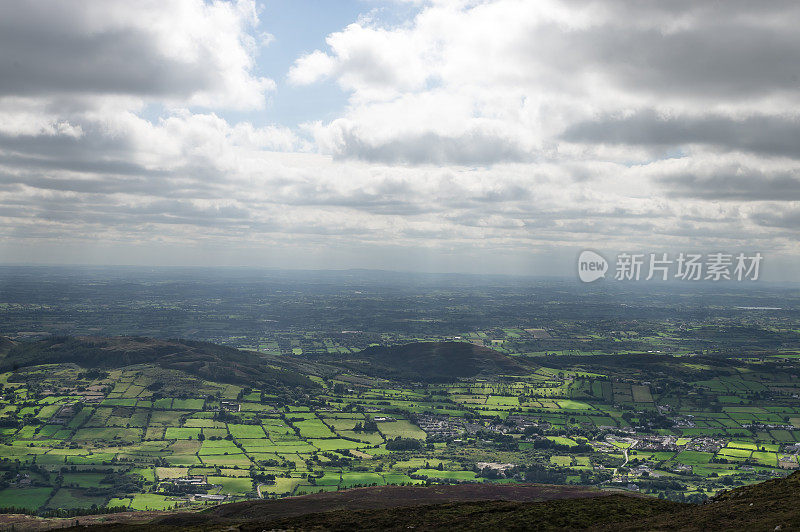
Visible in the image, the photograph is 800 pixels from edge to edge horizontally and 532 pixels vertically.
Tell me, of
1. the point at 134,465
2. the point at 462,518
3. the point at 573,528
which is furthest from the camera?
the point at 134,465

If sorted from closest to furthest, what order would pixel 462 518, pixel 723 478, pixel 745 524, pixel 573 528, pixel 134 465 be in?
1. pixel 745 524
2. pixel 573 528
3. pixel 462 518
4. pixel 723 478
5. pixel 134 465

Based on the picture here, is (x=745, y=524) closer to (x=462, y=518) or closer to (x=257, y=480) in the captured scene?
(x=462, y=518)

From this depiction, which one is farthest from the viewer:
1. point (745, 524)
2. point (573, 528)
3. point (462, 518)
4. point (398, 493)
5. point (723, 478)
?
point (723, 478)

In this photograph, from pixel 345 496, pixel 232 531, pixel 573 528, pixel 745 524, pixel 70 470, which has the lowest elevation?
pixel 70 470

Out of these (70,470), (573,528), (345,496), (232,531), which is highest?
(573,528)

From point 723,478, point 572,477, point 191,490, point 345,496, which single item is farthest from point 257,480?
point 723,478

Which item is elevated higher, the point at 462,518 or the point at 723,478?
the point at 462,518

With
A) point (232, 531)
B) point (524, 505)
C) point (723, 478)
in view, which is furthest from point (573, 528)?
point (723, 478)

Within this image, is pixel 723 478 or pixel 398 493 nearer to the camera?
pixel 398 493

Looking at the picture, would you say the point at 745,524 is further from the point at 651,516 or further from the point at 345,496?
the point at 345,496
